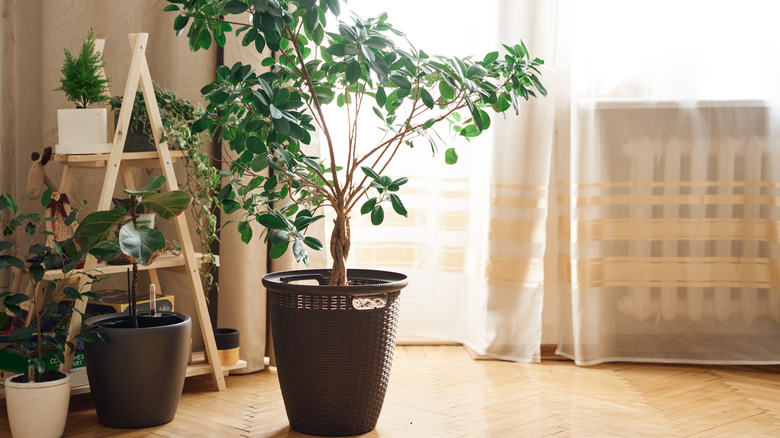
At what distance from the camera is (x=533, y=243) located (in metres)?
2.62

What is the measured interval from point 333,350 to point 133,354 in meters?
0.51

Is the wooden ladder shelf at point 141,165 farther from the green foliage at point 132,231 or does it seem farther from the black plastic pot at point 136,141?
the green foliage at point 132,231

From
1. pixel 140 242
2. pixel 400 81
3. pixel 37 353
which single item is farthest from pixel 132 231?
pixel 400 81

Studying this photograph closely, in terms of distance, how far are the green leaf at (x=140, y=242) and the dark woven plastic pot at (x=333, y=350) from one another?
0.96ft

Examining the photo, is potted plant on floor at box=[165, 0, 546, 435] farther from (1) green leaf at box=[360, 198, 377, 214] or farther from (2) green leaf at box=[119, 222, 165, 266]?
(2) green leaf at box=[119, 222, 165, 266]

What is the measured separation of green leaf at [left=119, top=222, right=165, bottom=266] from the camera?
1649 mm

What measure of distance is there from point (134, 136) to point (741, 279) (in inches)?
83.8

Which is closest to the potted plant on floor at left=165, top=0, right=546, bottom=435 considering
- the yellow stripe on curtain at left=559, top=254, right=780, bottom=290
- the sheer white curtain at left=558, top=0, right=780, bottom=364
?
the sheer white curtain at left=558, top=0, right=780, bottom=364

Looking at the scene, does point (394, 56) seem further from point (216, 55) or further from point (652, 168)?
point (652, 168)

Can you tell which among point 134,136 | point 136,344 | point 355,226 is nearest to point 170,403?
point 136,344

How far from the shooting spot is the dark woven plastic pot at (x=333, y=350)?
5.74 feet

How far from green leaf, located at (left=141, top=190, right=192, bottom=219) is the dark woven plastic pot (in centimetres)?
28

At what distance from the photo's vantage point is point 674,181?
264 cm

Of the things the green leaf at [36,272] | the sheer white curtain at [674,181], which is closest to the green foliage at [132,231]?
the green leaf at [36,272]
